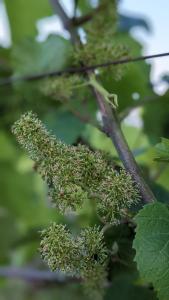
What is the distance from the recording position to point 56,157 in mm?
802

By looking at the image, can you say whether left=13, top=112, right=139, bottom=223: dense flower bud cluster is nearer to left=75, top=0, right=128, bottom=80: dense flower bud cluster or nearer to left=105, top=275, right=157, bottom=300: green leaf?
left=75, top=0, right=128, bottom=80: dense flower bud cluster

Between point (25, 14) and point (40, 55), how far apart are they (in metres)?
0.44

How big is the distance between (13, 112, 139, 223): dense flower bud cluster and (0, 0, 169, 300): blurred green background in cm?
25

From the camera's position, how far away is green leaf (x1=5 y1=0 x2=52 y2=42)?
2122 mm

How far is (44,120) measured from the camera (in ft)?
5.64

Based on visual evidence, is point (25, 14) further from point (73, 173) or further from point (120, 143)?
point (73, 173)

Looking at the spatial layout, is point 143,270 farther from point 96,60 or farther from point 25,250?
point 25,250

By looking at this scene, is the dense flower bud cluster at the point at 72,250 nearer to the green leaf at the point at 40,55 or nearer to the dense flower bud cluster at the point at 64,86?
the dense flower bud cluster at the point at 64,86

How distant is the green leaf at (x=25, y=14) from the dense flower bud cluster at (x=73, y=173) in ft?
4.50

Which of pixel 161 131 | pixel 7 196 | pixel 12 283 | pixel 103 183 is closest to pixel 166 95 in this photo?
pixel 161 131

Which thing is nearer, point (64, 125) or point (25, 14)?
point (64, 125)

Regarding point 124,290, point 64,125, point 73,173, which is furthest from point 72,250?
point 64,125

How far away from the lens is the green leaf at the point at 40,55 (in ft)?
5.26

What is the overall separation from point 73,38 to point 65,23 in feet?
0.30
